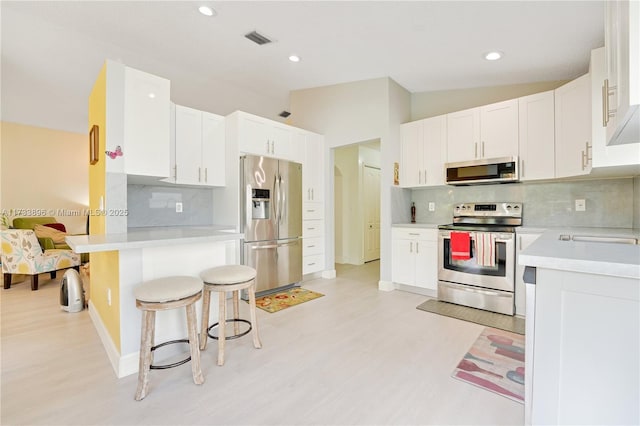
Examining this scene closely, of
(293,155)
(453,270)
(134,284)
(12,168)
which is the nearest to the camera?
(134,284)

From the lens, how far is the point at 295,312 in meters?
3.15

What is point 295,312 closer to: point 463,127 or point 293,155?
point 293,155

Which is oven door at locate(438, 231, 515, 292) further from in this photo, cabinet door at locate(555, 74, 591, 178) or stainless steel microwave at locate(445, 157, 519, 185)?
cabinet door at locate(555, 74, 591, 178)

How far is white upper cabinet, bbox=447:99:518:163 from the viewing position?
3.25 meters

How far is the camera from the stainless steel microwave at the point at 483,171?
10.5ft

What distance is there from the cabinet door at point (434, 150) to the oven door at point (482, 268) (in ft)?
2.63

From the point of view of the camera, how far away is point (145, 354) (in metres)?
Result: 1.72

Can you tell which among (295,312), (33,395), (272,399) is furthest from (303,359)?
(33,395)

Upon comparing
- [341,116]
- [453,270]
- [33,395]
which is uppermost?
[341,116]

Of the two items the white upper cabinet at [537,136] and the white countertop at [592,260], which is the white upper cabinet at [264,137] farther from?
the white countertop at [592,260]

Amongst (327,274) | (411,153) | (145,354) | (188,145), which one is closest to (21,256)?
(188,145)

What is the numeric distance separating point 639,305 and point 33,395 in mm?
3011

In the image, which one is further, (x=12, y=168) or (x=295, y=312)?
(x=12, y=168)

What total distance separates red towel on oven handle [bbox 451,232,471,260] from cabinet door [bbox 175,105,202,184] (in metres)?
3.14
